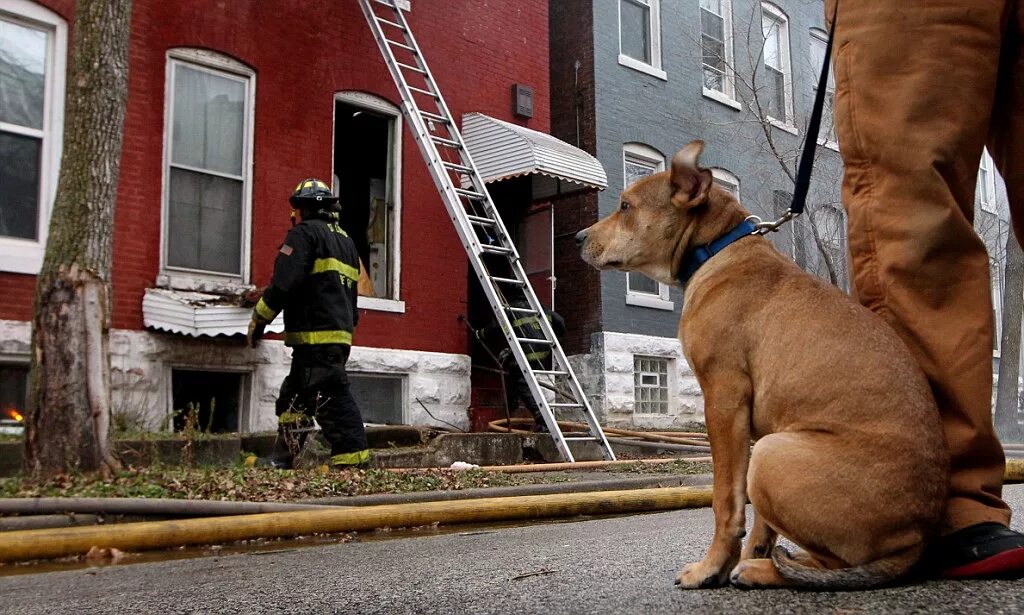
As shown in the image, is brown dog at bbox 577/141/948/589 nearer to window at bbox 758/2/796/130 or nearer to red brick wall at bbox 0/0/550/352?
red brick wall at bbox 0/0/550/352

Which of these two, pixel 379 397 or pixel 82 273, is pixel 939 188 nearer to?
pixel 82 273

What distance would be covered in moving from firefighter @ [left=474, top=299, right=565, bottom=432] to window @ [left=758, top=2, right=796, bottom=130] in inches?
332

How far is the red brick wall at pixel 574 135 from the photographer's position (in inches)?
553

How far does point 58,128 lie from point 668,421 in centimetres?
945

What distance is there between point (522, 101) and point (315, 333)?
21.5 ft

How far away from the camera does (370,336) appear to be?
11.1 m

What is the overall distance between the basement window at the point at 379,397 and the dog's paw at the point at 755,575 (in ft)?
28.2

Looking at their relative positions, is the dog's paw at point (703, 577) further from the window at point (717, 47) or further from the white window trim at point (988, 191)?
the white window trim at point (988, 191)

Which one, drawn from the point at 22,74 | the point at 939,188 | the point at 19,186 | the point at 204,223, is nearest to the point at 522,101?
the point at 204,223

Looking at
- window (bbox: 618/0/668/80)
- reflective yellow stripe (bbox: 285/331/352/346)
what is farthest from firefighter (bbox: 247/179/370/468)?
window (bbox: 618/0/668/80)

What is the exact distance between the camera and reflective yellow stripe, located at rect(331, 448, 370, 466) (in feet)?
25.2

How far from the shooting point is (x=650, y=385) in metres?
14.7

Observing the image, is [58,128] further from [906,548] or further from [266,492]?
[906,548]

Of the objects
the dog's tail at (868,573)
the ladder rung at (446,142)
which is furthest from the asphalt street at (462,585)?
the ladder rung at (446,142)
